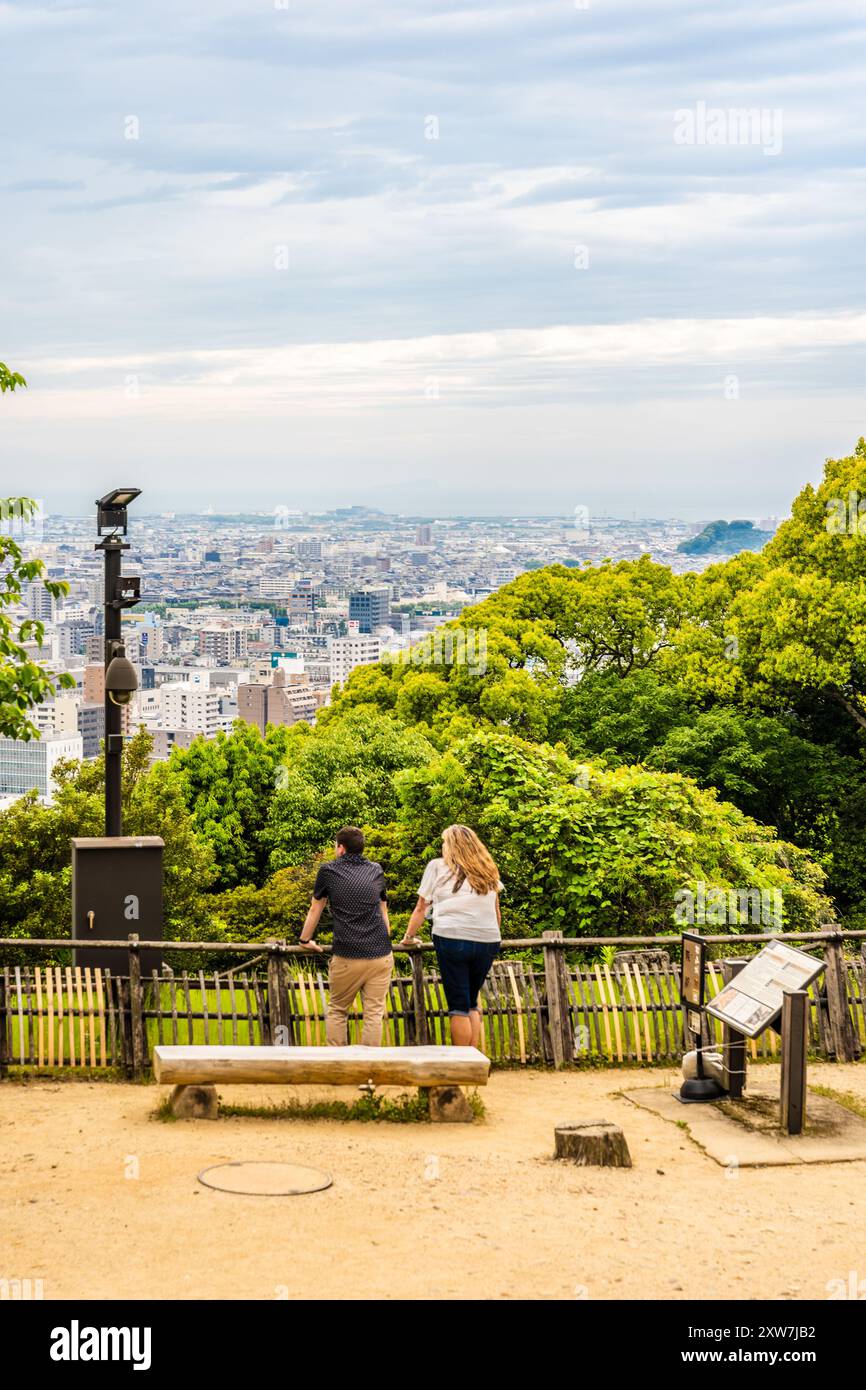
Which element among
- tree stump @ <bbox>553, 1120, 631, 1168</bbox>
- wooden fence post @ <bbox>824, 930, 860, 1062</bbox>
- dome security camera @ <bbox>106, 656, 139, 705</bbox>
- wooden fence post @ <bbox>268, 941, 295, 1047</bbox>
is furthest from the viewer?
dome security camera @ <bbox>106, 656, 139, 705</bbox>

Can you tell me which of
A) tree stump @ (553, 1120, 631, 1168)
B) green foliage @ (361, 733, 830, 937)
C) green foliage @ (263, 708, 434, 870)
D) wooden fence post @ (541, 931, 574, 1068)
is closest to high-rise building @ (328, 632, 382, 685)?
green foliage @ (263, 708, 434, 870)

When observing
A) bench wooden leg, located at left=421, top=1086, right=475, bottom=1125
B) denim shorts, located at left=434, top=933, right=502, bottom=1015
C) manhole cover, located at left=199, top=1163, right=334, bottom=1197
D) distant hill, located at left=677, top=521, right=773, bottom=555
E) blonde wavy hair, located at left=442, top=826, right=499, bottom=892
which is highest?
distant hill, located at left=677, top=521, right=773, bottom=555

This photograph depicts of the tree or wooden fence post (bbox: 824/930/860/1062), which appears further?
wooden fence post (bbox: 824/930/860/1062)

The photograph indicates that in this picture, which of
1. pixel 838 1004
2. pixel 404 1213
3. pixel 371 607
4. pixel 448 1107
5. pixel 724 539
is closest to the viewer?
pixel 404 1213

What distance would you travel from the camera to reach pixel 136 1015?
11.6 metres

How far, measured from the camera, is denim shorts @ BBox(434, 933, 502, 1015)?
11.2 m

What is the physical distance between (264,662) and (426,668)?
115069 millimetres

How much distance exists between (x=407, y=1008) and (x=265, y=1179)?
11.5ft

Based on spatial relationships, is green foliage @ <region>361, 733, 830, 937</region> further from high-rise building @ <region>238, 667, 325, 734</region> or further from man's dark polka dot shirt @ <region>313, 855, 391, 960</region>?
high-rise building @ <region>238, 667, 325, 734</region>

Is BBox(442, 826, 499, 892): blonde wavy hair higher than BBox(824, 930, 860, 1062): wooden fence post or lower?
higher

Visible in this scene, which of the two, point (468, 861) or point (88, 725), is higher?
point (468, 861)

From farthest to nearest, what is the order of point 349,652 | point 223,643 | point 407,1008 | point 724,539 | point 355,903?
point 223,643 < point 349,652 < point 724,539 < point 407,1008 < point 355,903

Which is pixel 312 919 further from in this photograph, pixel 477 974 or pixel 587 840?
pixel 587 840

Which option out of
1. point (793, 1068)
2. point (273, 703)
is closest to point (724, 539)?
point (273, 703)
